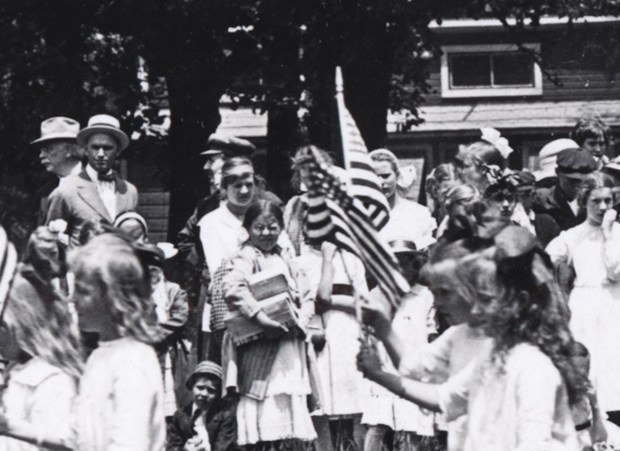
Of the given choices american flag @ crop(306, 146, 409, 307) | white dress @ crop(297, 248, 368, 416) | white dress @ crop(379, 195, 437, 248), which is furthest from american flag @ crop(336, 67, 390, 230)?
white dress @ crop(379, 195, 437, 248)

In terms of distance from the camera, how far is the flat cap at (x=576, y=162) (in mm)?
11000

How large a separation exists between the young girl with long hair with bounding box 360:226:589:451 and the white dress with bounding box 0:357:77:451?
109 centimetres

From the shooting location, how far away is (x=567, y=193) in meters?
11.1

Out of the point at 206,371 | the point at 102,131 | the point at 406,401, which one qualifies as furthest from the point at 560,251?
the point at 102,131

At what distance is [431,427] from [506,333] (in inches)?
159

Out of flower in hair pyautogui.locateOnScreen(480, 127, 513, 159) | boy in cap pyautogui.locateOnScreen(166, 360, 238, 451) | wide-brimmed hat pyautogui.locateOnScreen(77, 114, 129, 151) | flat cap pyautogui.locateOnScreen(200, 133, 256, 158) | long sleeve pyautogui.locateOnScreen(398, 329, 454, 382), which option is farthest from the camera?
flat cap pyautogui.locateOnScreen(200, 133, 256, 158)

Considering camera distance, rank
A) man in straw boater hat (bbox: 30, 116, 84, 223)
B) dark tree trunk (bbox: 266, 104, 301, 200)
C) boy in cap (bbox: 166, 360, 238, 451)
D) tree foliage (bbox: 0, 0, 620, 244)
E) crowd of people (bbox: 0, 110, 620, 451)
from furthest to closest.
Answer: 1. dark tree trunk (bbox: 266, 104, 301, 200)
2. tree foliage (bbox: 0, 0, 620, 244)
3. man in straw boater hat (bbox: 30, 116, 84, 223)
4. boy in cap (bbox: 166, 360, 238, 451)
5. crowd of people (bbox: 0, 110, 620, 451)

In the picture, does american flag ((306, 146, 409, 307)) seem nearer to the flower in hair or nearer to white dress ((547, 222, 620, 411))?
white dress ((547, 222, 620, 411))

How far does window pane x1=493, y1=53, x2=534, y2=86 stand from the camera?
2753cm

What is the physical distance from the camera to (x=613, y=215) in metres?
10.2

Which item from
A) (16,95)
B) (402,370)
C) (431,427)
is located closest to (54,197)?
(431,427)

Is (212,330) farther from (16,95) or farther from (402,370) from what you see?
(16,95)

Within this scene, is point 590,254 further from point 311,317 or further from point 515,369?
point 515,369

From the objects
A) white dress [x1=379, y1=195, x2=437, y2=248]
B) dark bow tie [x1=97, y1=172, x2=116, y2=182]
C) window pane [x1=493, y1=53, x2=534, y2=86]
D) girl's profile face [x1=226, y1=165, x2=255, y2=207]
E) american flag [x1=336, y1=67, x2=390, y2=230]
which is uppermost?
window pane [x1=493, y1=53, x2=534, y2=86]
